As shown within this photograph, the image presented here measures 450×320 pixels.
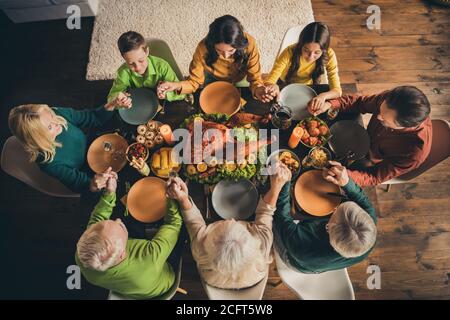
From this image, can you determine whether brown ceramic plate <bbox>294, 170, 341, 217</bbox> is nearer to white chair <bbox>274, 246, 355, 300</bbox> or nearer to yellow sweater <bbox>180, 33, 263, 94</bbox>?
white chair <bbox>274, 246, 355, 300</bbox>

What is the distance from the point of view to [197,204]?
175 centimetres

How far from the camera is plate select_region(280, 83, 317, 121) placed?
6.06ft

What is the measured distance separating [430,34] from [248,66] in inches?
90.8

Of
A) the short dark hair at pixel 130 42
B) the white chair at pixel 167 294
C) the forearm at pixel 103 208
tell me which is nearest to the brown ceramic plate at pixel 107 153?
the forearm at pixel 103 208

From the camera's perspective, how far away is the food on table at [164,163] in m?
1.70

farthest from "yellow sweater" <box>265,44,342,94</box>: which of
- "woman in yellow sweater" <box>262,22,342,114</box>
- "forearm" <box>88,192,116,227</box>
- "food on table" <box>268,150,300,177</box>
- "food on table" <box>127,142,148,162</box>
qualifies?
"forearm" <box>88,192,116,227</box>

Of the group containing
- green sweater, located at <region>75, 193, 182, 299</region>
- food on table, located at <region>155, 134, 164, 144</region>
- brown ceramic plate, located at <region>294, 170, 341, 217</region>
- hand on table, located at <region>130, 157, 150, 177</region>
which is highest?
food on table, located at <region>155, 134, 164, 144</region>

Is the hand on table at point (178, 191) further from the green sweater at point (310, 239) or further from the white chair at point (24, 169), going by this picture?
the white chair at point (24, 169)

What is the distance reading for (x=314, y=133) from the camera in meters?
1.74

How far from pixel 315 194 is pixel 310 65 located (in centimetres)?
96

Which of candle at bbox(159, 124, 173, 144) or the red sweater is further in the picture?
the red sweater

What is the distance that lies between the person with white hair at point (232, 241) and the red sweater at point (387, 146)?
56 centimetres

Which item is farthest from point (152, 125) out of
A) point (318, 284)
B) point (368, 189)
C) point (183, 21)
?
point (183, 21)

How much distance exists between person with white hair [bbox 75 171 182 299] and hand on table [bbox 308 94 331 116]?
3.11 feet
